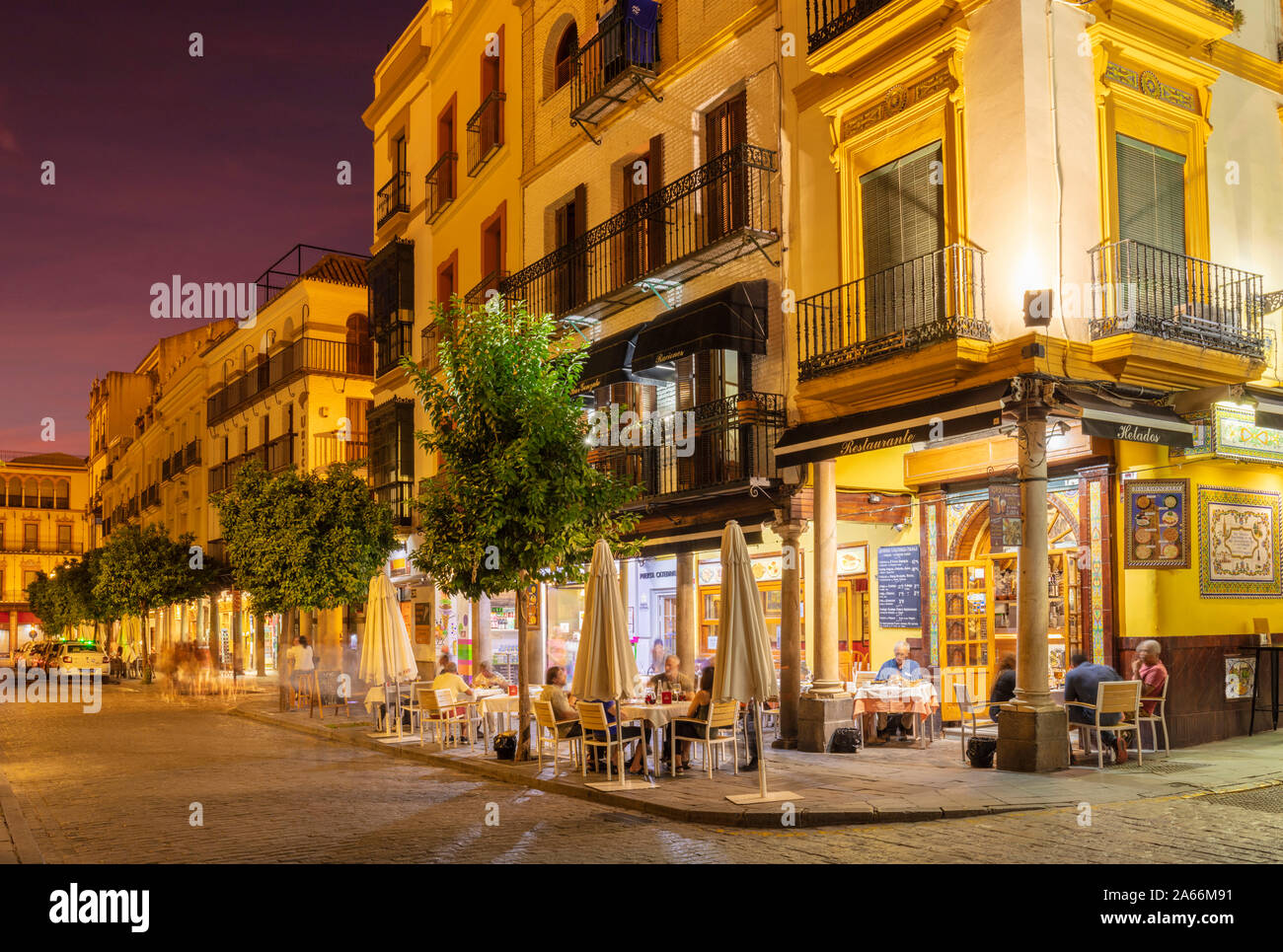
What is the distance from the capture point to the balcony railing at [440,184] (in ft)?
95.3

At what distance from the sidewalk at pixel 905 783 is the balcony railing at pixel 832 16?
357 inches

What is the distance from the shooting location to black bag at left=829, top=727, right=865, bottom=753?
14.9 meters

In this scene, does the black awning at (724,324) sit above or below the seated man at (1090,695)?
above

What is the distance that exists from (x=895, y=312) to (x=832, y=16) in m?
4.30

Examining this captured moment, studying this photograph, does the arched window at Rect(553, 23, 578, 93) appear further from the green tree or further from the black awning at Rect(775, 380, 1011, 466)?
the black awning at Rect(775, 380, 1011, 466)

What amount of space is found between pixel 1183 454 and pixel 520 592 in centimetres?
844

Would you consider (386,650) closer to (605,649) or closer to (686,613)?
(686,613)

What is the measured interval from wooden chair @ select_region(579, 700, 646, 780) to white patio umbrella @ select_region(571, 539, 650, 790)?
174 mm

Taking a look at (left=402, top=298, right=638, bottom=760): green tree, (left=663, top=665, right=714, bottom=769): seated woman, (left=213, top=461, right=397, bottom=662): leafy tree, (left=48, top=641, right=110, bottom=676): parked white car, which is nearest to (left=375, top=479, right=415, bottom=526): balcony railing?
(left=213, top=461, right=397, bottom=662): leafy tree

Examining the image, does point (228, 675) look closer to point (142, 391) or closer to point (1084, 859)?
point (1084, 859)

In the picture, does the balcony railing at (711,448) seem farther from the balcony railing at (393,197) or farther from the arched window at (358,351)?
the arched window at (358,351)

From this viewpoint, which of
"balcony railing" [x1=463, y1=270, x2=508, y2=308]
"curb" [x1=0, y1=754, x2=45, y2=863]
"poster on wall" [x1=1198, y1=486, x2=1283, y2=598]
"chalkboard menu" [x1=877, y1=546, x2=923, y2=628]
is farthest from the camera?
"balcony railing" [x1=463, y1=270, x2=508, y2=308]

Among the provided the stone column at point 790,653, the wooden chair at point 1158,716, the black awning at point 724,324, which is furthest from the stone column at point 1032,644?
the black awning at point 724,324
